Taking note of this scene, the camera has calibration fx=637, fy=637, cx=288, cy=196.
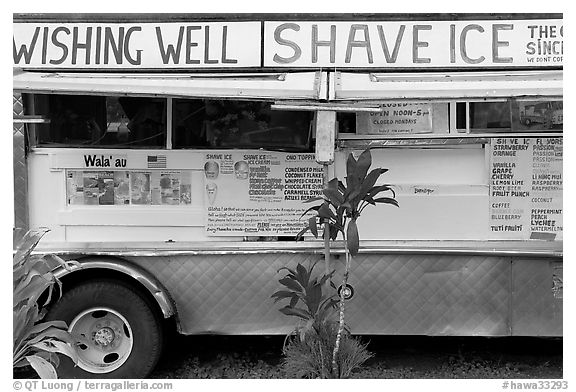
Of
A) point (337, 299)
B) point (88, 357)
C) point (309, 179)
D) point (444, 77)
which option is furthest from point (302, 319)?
point (444, 77)

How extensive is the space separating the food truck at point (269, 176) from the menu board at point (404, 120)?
13 mm

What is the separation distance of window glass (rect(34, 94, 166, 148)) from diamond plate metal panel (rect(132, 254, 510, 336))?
904 millimetres

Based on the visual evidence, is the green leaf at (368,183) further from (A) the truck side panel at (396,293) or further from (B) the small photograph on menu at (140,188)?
(B) the small photograph on menu at (140,188)

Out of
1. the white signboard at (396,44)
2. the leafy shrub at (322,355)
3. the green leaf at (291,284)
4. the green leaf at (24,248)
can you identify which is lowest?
the leafy shrub at (322,355)

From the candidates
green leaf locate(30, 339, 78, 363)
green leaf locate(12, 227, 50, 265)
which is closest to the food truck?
green leaf locate(12, 227, 50, 265)

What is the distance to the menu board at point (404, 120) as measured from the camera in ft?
15.2

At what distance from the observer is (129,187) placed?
469 centimetres

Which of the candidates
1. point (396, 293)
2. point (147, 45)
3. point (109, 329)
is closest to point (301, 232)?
point (396, 293)

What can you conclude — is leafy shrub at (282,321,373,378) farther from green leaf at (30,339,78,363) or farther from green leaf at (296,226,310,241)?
green leaf at (30,339,78,363)

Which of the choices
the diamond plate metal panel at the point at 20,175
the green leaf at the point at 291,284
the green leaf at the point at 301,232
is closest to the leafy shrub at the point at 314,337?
the green leaf at the point at 291,284

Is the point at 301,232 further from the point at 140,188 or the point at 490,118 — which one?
the point at 490,118

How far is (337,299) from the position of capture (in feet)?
15.2

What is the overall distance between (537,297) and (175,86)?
3.03m
